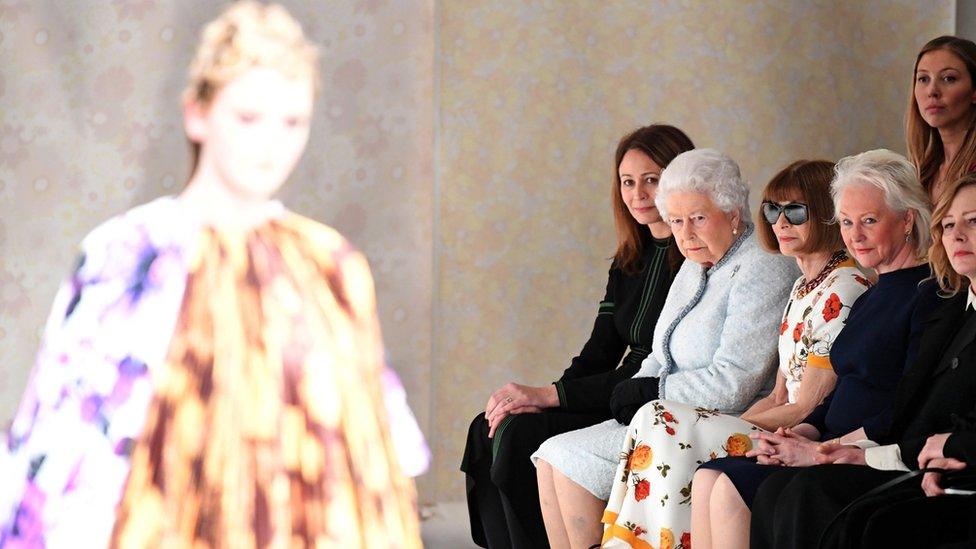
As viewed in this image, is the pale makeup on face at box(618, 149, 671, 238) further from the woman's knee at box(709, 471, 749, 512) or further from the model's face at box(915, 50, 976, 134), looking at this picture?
the woman's knee at box(709, 471, 749, 512)

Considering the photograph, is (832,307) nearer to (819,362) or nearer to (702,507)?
(819,362)

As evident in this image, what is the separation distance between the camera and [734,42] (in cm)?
386

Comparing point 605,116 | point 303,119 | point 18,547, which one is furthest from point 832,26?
point 18,547

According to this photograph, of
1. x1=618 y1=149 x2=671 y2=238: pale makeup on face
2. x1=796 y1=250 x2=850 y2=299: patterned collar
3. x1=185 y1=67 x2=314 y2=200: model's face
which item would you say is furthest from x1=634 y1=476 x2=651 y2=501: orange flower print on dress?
x1=185 y1=67 x2=314 y2=200: model's face

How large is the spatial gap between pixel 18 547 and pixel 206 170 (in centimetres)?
44

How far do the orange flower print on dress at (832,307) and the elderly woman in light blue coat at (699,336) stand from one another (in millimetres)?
189

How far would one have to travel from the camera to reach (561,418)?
9.43 feet

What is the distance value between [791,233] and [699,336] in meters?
0.31

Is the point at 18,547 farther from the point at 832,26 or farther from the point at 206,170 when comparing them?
the point at 832,26

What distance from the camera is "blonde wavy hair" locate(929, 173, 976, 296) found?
6.75ft

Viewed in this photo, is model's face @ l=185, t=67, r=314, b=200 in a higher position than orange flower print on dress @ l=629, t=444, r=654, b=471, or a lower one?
higher

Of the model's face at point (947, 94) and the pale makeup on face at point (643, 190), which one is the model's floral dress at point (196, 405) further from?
the model's face at point (947, 94)

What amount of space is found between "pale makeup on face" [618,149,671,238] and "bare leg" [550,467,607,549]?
711 mm

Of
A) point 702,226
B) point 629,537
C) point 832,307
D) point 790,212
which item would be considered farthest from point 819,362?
point 629,537
